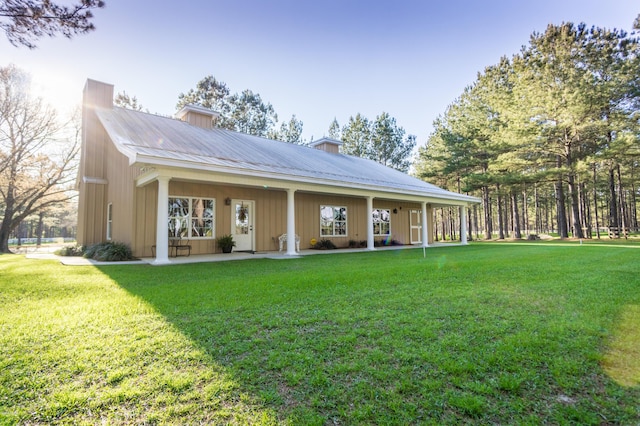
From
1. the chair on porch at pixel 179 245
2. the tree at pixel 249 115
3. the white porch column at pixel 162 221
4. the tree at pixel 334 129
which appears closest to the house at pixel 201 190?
the white porch column at pixel 162 221

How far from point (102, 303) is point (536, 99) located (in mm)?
21370

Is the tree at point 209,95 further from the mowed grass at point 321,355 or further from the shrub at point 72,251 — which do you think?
the mowed grass at point 321,355

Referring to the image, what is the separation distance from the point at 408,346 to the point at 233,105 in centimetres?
2694

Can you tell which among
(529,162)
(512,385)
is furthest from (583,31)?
(512,385)

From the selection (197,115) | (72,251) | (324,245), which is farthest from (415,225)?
(72,251)

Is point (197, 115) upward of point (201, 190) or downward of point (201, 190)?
upward

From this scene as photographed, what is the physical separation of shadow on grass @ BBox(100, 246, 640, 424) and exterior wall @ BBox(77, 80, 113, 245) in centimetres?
855

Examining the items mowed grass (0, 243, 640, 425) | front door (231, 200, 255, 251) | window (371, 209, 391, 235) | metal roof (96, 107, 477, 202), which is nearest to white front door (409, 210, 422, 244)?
window (371, 209, 391, 235)

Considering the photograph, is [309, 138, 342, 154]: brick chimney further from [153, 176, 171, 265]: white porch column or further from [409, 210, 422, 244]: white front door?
[153, 176, 171, 265]: white porch column

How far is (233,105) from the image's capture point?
86.9ft

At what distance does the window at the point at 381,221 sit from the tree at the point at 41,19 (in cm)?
1195

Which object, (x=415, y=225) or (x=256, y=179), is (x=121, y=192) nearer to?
(x=256, y=179)

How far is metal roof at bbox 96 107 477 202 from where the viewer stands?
805 cm

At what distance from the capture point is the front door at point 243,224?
10.9m
